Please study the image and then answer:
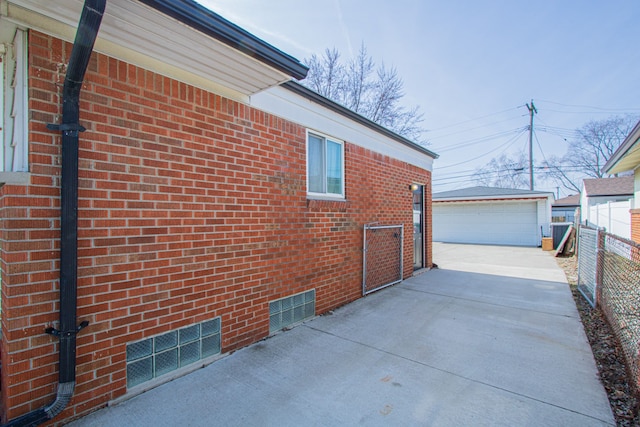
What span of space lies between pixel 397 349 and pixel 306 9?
6.03m

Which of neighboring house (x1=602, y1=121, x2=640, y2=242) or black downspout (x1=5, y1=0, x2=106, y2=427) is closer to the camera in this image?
black downspout (x1=5, y1=0, x2=106, y2=427)

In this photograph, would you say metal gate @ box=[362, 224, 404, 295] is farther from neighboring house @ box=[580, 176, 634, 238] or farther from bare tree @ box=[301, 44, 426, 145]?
bare tree @ box=[301, 44, 426, 145]

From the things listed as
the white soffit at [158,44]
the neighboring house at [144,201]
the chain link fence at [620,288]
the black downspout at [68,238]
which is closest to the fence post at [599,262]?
the chain link fence at [620,288]

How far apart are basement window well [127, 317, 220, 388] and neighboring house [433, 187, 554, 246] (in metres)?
16.1

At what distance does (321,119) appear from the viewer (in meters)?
4.54

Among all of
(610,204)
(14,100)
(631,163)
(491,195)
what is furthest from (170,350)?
(610,204)

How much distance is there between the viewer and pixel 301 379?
2.71 meters

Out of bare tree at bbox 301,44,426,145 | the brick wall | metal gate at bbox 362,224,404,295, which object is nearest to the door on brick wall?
metal gate at bbox 362,224,404,295

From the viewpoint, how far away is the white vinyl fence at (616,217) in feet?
36.0

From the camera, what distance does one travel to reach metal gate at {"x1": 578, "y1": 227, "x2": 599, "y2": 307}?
5003 millimetres

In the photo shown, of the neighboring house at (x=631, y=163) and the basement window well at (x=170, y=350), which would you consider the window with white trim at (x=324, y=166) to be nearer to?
the basement window well at (x=170, y=350)

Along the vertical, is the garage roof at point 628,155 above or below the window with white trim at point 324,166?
above

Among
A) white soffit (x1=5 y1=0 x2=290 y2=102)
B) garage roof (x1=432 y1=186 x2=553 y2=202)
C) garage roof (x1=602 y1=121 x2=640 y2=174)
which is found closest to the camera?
white soffit (x1=5 y1=0 x2=290 y2=102)

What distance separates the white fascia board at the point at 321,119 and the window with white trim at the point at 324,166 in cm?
16
